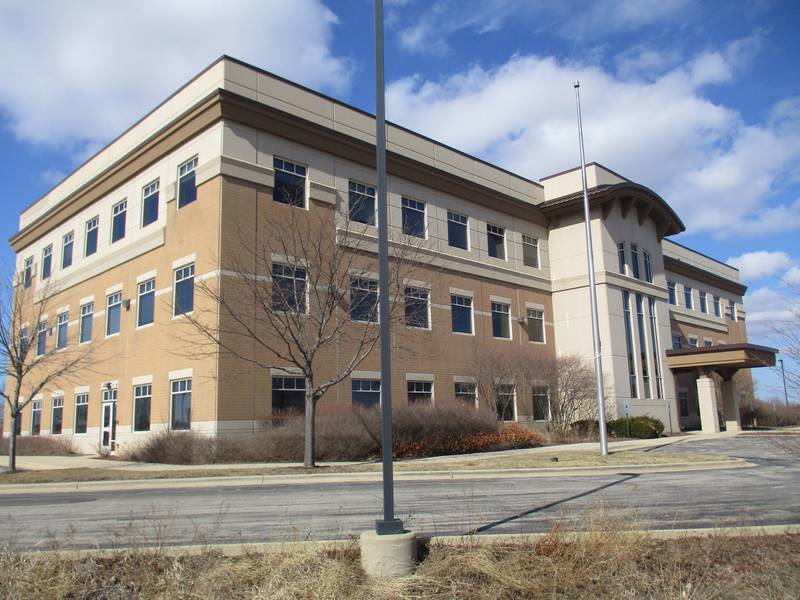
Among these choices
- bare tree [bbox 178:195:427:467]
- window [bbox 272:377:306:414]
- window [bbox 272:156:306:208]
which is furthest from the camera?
window [bbox 272:156:306:208]

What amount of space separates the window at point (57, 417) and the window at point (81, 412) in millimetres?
1841

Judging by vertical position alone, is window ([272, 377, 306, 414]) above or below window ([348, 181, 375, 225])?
below

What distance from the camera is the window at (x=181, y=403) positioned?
24547 millimetres

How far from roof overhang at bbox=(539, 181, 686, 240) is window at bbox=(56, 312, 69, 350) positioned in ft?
85.5

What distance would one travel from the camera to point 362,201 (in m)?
29.4

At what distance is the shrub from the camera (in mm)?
34312

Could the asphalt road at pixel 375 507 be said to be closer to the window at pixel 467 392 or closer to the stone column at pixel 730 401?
the window at pixel 467 392

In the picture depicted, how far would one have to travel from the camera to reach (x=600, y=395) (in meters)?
21.6

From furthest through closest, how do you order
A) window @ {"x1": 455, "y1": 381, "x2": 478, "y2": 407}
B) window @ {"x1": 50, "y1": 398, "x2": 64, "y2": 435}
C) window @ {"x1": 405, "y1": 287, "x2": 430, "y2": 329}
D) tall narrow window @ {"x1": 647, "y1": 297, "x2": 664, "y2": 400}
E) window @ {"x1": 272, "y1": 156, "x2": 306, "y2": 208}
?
tall narrow window @ {"x1": 647, "y1": 297, "x2": 664, "y2": 400} < window @ {"x1": 50, "y1": 398, "x2": 64, "y2": 435} < window @ {"x1": 455, "y1": 381, "x2": 478, "y2": 407} < window @ {"x1": 405, "y1": 287, "x2": 430, "y2": 329} < window @ {"x1": 272, "y1": 156, "x2": 306, "y2": 208}

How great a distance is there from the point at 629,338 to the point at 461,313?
36.5 feet

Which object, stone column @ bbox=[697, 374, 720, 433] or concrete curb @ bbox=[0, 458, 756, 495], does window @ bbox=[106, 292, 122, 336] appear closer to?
concrete curb @ bbox=[0, 458, 756, 495]

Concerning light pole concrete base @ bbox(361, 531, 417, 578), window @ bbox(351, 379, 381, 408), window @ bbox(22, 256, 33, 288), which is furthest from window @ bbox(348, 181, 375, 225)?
light pole concrete base @ bbox(361, 531, 417, 578)

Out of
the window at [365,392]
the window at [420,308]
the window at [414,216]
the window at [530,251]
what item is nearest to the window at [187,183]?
the window at [414,216]

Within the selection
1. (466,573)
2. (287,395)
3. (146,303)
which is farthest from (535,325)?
(466,573)
